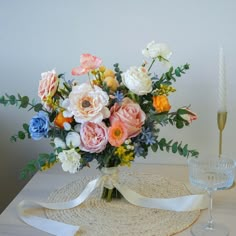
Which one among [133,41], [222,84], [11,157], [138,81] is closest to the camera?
[138,81]

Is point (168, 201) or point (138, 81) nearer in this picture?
point (138, 81)

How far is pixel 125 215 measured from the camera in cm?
99

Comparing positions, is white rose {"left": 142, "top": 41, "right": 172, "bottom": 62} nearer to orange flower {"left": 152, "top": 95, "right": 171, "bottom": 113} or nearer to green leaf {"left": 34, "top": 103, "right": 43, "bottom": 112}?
orange flower {"left": 152, "top": 95, "right": 171, "bottom": 113}

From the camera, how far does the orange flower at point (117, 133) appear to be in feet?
2.92

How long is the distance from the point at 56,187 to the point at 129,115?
1.31ft

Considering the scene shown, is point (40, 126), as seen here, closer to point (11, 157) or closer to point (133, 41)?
point (133, 41)

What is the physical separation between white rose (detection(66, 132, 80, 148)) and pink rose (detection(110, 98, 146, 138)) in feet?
0.30

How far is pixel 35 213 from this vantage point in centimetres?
100

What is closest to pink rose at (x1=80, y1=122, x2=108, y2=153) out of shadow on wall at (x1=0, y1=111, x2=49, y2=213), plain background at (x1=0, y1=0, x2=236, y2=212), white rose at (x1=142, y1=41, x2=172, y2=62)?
white rose at (x1=142, y1=41, x2=172, y2=62)

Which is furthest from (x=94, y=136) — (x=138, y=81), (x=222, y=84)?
(x=222, y=84)

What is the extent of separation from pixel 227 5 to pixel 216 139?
450 mm

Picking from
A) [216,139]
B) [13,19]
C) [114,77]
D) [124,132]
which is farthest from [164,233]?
[13,19]

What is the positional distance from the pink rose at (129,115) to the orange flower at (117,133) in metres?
0.01

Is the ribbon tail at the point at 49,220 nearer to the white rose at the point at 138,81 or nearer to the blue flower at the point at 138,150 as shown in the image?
the blue flower at the point at 138,150
